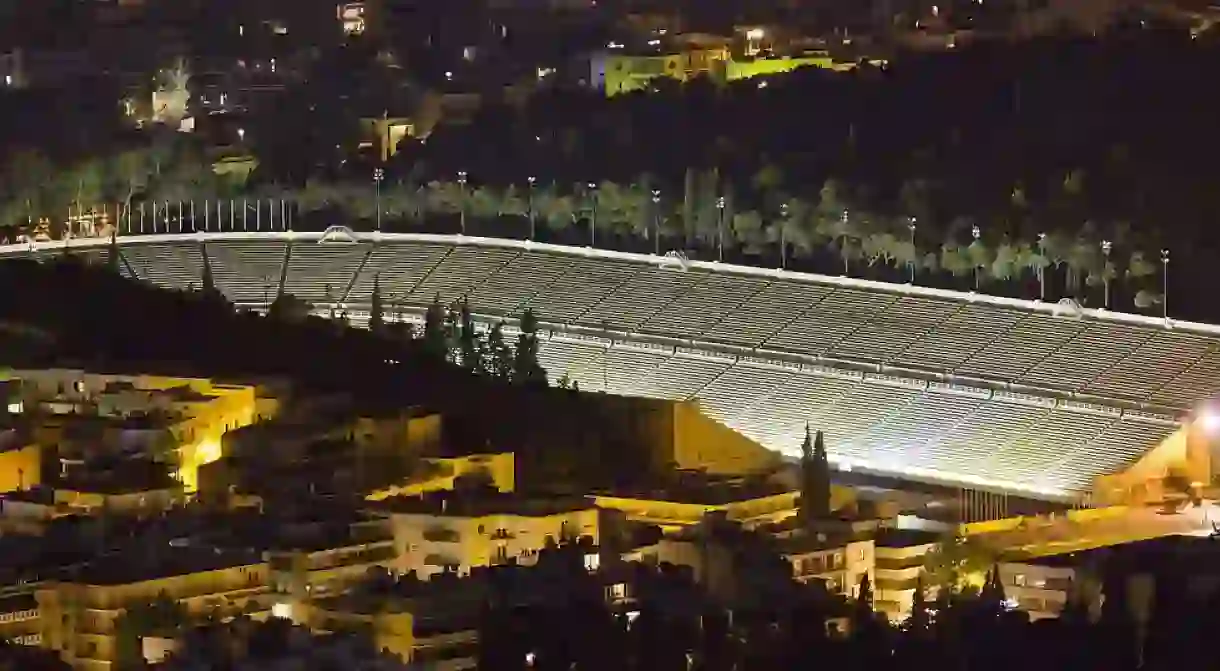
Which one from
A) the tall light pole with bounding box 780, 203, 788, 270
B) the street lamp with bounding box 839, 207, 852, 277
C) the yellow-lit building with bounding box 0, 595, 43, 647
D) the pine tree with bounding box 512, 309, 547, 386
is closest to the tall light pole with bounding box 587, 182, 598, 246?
the tall light pole with bounding box 780, 203, 788, 270

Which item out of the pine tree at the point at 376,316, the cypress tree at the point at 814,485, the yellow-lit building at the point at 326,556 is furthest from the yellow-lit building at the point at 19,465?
the pine tree at the point at 376,316

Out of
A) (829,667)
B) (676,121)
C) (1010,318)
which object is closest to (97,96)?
(676,121)

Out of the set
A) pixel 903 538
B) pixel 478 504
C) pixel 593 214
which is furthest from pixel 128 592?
pixel 593 214

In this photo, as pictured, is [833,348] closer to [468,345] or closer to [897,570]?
[468,345]

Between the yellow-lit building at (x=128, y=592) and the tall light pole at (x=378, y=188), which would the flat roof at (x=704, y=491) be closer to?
the yellow-lit building at (x=128, y=592)

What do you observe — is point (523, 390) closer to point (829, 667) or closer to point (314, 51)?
point (829, 667)
